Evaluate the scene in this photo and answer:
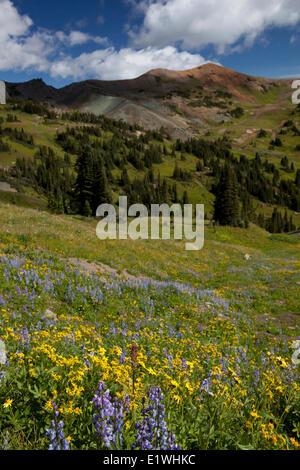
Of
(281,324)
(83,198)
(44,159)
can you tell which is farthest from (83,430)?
(44,159)

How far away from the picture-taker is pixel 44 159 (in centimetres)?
19138

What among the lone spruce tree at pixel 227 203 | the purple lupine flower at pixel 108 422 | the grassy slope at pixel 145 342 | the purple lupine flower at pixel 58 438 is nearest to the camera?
the purple lupine flower at pixel 58 438

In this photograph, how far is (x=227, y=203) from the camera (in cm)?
7444

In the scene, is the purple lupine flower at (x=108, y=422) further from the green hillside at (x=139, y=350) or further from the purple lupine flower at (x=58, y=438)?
the purple lupine flower at (x=58, y=438)

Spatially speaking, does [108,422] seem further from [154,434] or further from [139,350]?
[139,350]

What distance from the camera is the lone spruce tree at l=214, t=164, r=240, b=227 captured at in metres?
73.9

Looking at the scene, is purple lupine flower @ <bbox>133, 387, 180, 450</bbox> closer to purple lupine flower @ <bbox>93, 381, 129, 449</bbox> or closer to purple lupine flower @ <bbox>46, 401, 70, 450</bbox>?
purple lupine flower @ <bbox>93, 381, 129, 449</bbox>

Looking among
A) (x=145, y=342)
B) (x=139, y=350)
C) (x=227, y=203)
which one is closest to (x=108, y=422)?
(x=139, y=350)

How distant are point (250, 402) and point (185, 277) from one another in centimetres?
1422

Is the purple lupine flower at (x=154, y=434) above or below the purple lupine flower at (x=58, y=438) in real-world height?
below

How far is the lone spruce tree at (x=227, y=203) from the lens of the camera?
7388 centimetres

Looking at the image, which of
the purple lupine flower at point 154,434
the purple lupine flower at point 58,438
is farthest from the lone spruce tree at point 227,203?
the purple lupine flower at point 58,438

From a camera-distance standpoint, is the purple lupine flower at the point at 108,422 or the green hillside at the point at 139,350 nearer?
the purple lupine flower at the point at 108,422
